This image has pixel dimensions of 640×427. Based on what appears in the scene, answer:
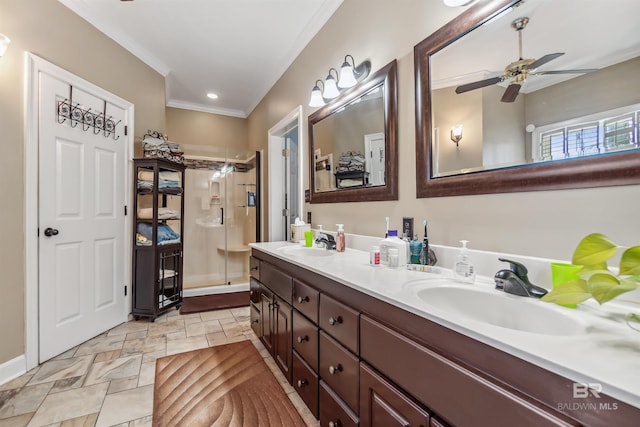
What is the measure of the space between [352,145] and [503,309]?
1.35 metres

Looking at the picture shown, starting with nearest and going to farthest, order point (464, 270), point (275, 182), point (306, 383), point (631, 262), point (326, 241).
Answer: point (631, 262) → point (464, 270) → point (306, 383) → point (326, 241) → point (275, 182)

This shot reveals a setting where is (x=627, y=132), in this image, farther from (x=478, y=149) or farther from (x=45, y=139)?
(x=45, y=139)

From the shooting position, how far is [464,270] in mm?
1097

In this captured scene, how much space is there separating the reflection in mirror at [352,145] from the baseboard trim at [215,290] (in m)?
2.15

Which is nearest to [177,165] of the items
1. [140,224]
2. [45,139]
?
[140,224]

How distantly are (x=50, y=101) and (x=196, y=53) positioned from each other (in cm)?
139

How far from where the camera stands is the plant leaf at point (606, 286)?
55cm

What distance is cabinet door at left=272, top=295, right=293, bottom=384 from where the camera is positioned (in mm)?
1665

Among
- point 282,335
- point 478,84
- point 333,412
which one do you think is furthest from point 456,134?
point 282,335

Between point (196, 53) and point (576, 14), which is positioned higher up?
point (196, 53)

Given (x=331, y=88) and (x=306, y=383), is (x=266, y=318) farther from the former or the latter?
(x=331, y=88)

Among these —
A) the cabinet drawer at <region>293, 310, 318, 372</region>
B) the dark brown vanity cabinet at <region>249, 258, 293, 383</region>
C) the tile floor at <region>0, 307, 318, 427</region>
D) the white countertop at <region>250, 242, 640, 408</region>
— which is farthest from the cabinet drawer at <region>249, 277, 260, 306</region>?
the white countertop at <region>250, 242, 640, 408</region>

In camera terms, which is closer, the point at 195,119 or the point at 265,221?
the point at 265,221

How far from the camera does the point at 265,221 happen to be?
3756mm
